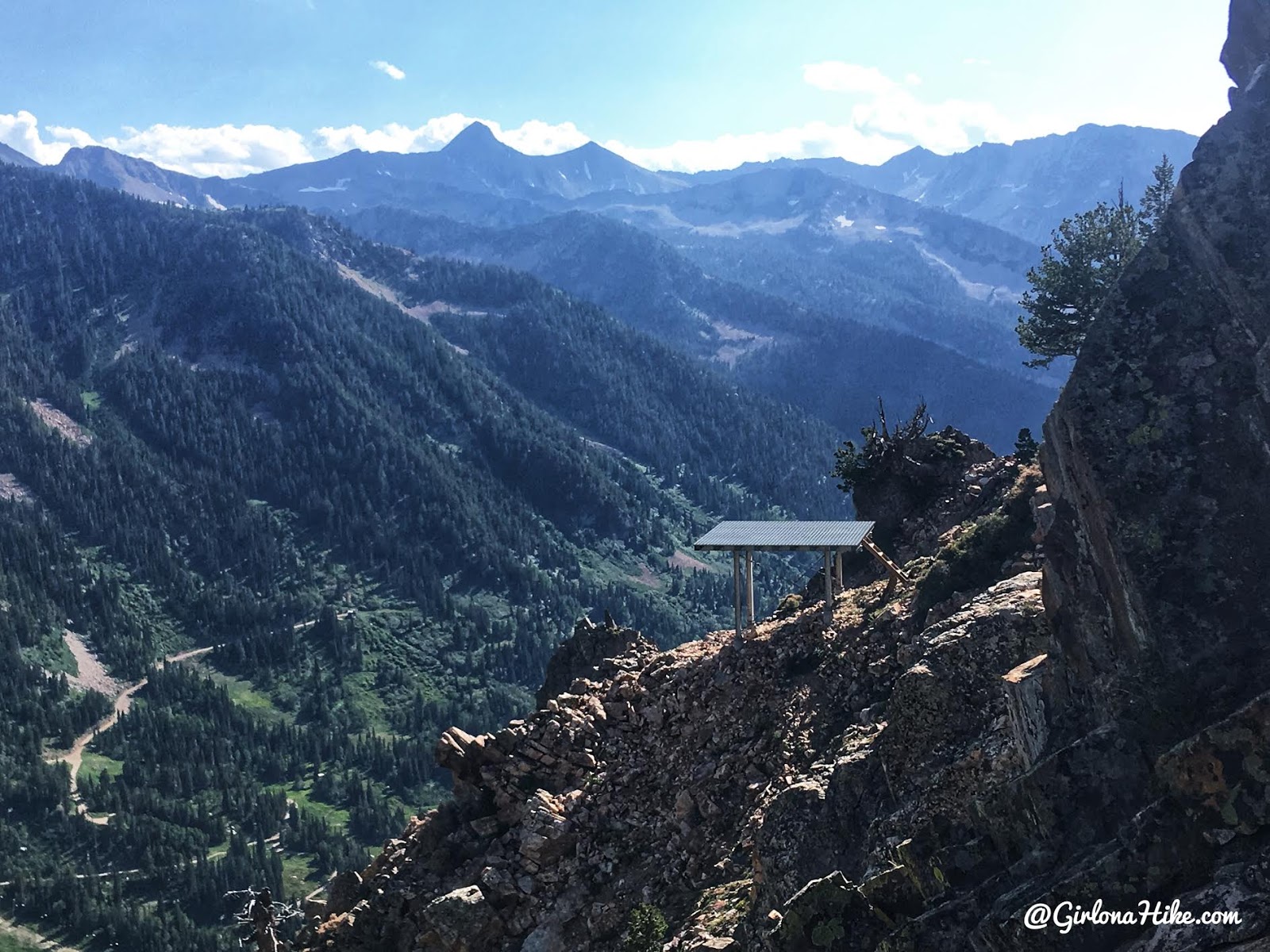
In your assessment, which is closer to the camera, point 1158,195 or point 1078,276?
point 1078,276

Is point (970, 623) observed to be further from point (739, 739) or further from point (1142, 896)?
point (1142, 896)

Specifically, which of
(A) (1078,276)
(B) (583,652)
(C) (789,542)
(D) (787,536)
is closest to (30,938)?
(B) (583,652)

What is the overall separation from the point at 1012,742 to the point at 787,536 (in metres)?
15.6

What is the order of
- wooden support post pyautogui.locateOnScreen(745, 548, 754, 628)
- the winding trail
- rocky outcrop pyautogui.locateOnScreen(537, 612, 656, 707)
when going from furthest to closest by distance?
the winding trail < rocky outcrop pyautogui.locateOnScreen(537, 612, 656, 707) < wooden support post pyautogui.locateOnScreen(745, 548, 754, 628)

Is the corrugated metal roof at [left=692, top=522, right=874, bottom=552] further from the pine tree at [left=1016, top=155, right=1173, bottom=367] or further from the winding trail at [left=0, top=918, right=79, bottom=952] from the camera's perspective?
the winding trail at [left=0, top=918, right=79, bottom=952]

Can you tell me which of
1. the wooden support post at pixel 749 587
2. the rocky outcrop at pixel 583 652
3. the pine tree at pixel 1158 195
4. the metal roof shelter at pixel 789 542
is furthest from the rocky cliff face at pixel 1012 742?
the pine tree at pixel 1158 195

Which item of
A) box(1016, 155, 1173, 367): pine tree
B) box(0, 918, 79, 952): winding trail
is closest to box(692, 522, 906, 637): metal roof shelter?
box(1016, 155, 1173, 367): pine tree

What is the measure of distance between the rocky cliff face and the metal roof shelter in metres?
→ 2.34

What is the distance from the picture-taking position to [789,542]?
123ft

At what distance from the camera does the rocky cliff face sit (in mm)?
15961

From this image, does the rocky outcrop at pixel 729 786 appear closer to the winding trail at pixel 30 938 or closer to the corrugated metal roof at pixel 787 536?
the corrugated metal roof at pixel 787 536

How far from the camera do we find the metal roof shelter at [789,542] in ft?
121

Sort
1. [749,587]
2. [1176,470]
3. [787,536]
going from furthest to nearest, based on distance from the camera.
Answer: [749,587], [787,536], [1176,470]

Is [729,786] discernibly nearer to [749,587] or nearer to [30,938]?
[749,587]
